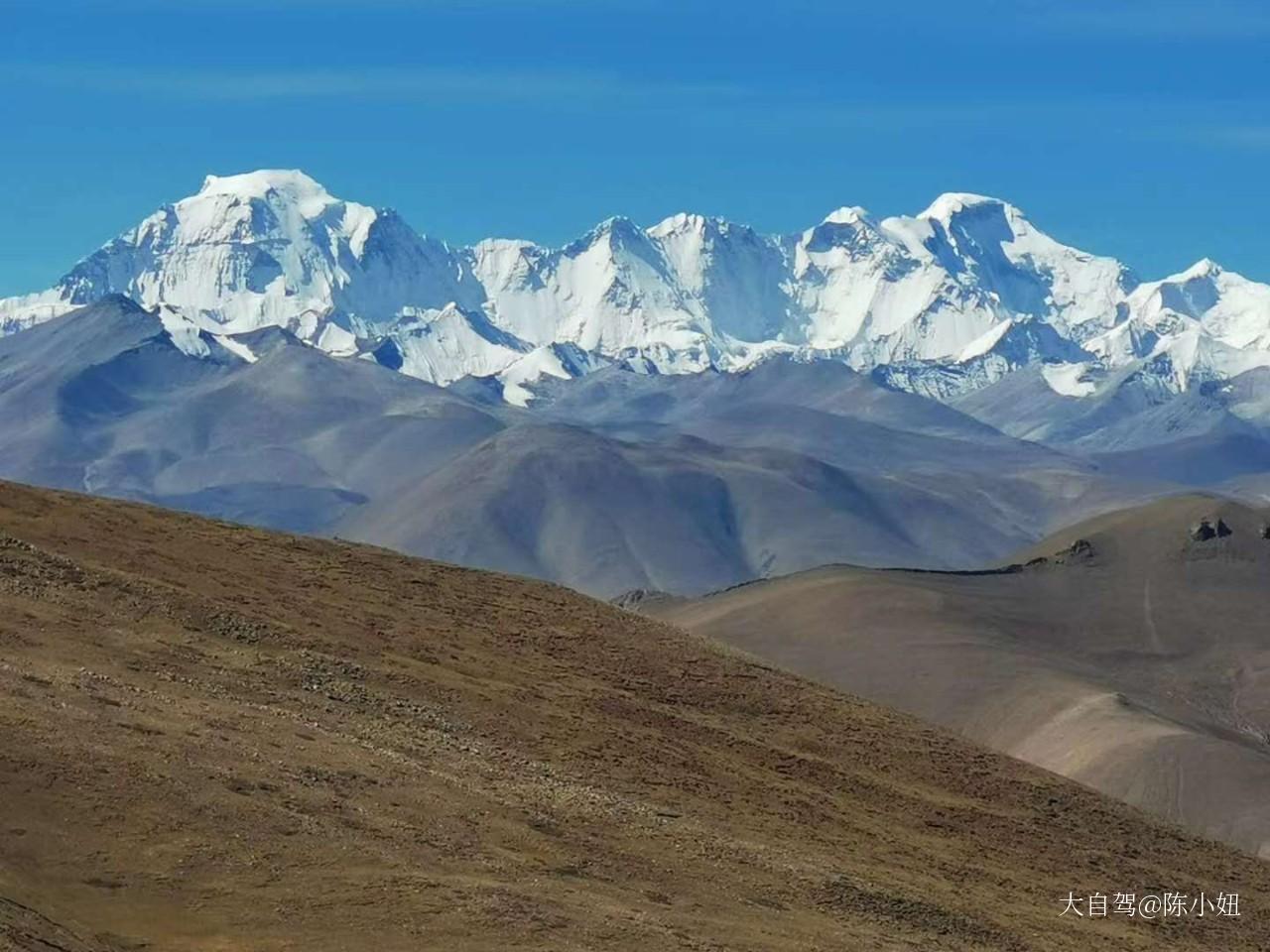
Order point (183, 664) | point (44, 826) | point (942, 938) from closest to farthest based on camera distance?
point (44, 826)
point (942, 938)
point (183, 664)

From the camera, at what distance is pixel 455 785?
55.0 metres

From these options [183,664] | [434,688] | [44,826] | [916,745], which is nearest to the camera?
[44,826]

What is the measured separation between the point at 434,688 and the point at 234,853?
20.7m

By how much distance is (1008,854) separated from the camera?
224ft

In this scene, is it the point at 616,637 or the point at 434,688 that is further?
the point at 616,637

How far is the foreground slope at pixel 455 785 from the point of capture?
1789 inches

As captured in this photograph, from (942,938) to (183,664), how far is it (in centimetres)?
2107

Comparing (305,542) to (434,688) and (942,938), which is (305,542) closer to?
(434,688)

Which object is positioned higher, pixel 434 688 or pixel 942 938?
pixel 434 688

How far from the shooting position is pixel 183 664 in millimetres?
60188

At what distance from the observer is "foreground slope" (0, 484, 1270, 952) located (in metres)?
45.4

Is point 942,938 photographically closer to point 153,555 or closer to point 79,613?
point 79,613

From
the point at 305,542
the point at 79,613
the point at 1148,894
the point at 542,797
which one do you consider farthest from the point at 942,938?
the point at 305,542

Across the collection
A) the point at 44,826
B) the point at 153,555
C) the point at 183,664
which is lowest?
the point at 44,826
